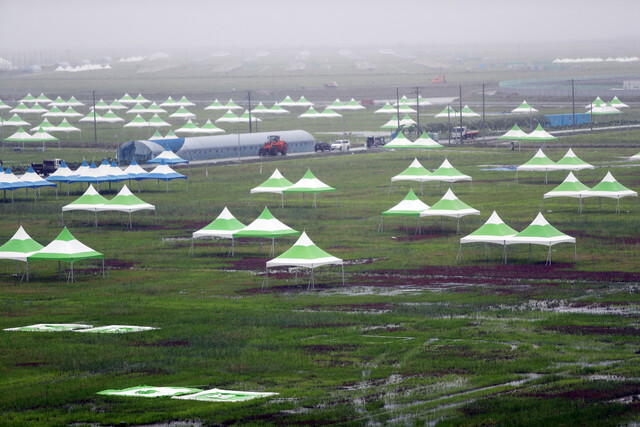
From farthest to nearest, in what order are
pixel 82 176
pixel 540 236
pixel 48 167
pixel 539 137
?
pixel 539 137 → pixel 48 167 → pixel 82 176 → pixel 540 236

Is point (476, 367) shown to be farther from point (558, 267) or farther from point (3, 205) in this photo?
point (3, 205)

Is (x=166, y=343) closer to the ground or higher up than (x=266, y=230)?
→ closer to the ground

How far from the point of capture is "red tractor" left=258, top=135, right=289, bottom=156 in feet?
432

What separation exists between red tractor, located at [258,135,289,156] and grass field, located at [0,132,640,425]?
155ft

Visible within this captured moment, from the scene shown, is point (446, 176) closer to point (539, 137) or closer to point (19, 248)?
point (539, 137)

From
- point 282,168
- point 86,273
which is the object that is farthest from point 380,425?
point 282,168

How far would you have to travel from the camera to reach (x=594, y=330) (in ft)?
147

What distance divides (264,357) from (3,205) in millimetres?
57813

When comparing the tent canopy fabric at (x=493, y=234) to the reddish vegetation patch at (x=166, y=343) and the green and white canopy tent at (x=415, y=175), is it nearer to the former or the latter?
the reddish vegetation patch at (x=166, y=343)

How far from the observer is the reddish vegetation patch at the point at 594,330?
4406 cm

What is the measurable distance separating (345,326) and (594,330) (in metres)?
10.6

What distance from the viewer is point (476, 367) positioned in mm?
39250

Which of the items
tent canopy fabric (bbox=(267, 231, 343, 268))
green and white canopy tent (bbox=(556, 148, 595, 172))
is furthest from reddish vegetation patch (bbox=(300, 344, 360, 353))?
green and white canopy tent (bbox=(556, 148, 595, 172))

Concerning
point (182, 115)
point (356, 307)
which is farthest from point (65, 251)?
point (182, 115)
